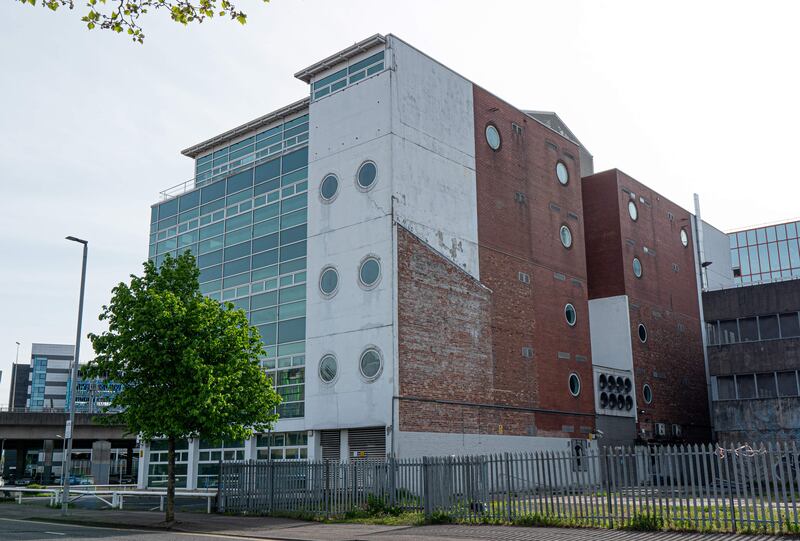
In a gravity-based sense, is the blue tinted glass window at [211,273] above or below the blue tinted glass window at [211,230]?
below

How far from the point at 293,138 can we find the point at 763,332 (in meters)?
28.4

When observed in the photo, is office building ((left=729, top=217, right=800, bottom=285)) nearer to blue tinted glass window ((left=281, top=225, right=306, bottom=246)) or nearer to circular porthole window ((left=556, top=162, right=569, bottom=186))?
circular porthole window ((left=556, top=162, right=569, bottom=186))

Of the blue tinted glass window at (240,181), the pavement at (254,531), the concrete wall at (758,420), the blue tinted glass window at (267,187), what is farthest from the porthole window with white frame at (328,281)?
the concrete wall at (758,420)

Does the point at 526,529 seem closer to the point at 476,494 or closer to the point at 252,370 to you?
the point at 476,494

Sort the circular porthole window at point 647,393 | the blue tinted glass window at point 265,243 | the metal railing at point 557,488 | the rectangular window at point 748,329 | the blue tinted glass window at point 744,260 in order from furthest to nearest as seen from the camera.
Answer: the blue tinted glass window at point 744,260 → the circular porthole window at point 647,393 → the rectangular window at point 748,329 → the blue tinted glass window at point 265,243 → the metal railing at point 557,488

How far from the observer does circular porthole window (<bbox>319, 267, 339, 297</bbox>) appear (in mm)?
35562

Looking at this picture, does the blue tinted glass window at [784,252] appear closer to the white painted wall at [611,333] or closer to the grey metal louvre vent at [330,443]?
the white painted wall at [611,333]

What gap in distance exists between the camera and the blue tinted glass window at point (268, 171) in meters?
40.5

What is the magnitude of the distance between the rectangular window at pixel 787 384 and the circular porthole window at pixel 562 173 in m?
15.6

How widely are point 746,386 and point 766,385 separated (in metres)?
1.04

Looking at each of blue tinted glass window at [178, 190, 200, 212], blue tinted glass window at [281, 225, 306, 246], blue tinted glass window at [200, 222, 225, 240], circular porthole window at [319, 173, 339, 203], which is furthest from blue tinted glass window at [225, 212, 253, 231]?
circular porthole window at [319, 173, 339, 203]

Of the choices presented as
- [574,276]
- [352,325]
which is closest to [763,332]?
[574,276]

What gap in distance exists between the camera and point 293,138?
42.5 m

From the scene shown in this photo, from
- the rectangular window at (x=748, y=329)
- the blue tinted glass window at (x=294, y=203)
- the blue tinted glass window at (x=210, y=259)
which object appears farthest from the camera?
the rectangular window at (x=748, y=329)
